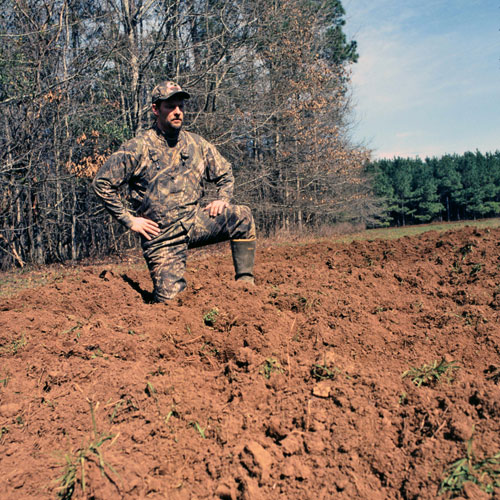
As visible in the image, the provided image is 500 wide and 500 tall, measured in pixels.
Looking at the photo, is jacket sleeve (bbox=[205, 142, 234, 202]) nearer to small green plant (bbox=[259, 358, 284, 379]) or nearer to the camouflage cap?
the camouflage cap

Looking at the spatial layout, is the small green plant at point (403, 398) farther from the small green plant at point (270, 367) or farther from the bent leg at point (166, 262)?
the bent leg at point (166, 262)

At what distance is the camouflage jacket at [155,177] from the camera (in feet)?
13.7

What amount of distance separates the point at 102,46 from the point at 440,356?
10.6 meters

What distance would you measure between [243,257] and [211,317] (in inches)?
51.2

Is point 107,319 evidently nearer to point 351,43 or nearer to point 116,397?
point 116,397

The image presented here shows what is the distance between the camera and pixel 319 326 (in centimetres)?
295

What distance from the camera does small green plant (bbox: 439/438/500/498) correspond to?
1608 mm

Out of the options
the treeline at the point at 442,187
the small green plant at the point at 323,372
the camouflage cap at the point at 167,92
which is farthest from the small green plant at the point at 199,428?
the treeline at the point at 442,187

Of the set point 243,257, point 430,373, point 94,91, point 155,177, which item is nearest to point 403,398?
point 430,373

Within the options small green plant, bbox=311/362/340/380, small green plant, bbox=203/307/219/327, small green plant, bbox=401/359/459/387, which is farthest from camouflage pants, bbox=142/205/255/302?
small green plant, bbox=401/359/459/387

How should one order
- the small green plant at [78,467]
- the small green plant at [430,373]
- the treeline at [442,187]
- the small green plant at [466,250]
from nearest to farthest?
the small green plant at [78,467] < the small green plant at [430,373] < the small green plant at [466,250] < the treeline at [442,187]

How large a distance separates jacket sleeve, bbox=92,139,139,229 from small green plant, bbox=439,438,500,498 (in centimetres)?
332

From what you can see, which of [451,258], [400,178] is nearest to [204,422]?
[451,258]

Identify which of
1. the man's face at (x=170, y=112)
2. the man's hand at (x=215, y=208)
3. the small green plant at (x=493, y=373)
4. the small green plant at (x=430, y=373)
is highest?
the man's face at (x=170, y=112)
